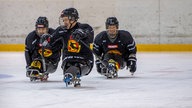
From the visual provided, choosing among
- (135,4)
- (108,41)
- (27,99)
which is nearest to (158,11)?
(135,4)

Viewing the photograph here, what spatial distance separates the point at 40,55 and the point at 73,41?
1.12m

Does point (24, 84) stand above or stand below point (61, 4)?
below

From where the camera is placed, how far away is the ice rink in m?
5.48

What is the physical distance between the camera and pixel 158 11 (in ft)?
51.9

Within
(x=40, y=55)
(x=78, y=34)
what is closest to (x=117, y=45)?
(x=40, y=55)

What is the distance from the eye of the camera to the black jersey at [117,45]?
891 cm

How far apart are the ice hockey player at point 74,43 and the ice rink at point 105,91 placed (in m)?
0.23

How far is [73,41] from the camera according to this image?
23.7 feet

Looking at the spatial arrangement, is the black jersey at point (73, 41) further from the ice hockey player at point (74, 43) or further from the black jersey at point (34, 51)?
the black jersey at point (34, 51)

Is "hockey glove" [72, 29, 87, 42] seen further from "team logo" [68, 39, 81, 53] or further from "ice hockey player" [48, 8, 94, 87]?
"team logo" [68, 39, 81, 53]

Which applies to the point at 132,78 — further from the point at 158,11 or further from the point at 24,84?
the point at 158,11

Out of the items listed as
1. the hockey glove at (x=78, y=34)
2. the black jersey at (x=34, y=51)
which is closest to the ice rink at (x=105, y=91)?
the black jersey at (x=34, y=51)

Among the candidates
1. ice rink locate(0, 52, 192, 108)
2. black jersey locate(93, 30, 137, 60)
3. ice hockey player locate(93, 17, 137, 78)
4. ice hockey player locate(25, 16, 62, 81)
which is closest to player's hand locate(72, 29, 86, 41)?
ice rink locate(0, 52, 192, 108)

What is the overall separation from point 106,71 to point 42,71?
948 mm
